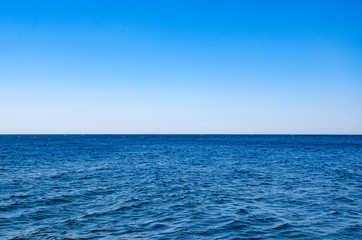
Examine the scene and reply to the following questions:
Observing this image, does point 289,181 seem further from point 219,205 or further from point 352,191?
point 219,205

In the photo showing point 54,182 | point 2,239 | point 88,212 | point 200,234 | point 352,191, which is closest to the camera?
point 2,239

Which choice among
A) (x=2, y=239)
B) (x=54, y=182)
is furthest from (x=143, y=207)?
(x=54, y=182)

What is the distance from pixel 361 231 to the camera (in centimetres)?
1224

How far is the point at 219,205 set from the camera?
16281mm

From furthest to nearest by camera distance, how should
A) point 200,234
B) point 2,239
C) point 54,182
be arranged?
point 54,182 < point 200,234 < point 2,239

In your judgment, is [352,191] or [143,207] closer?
[143,207]

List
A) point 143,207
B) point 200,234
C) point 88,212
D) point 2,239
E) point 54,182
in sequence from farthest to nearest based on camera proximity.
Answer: point 54,182 → point 143,207 → point 88,212 → point 200,234 → point 2,239

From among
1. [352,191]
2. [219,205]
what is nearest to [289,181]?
[352,191]

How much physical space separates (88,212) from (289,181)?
1815 cm

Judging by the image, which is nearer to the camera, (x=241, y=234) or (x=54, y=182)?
(x=241, y=234)

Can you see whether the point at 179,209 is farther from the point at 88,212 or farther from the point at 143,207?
the point at 88,212

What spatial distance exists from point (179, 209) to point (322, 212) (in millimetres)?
7995

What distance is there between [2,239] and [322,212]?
618 inches

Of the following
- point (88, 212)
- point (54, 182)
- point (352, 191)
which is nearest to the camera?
point (88, 212)
